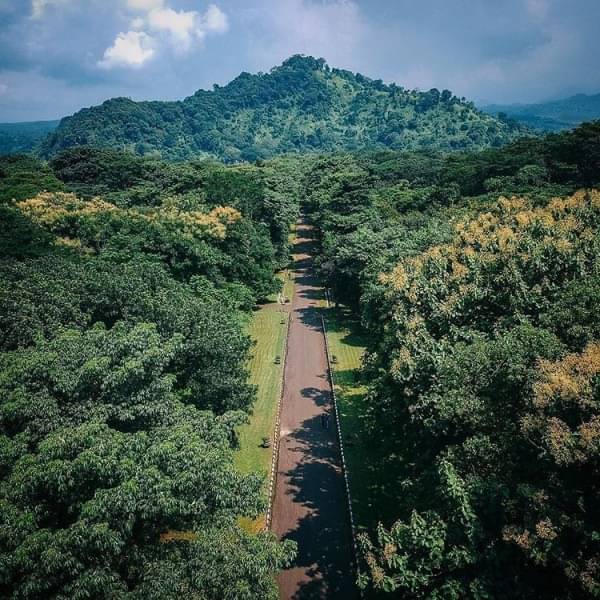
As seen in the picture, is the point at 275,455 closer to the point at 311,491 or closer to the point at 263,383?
the point at 311,491

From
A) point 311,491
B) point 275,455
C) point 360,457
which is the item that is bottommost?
point 311,491

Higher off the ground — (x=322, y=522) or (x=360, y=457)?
(x=360, y=457)

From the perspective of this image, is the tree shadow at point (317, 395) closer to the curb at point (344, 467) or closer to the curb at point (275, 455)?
the curb at point (344, 467)

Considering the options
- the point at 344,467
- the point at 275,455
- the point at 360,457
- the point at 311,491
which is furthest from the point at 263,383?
the point at 311,491

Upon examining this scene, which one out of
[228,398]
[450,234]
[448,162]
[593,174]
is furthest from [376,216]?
[448,162]

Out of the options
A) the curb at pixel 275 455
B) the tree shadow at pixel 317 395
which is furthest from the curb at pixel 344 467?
the curb at pixel 275 455

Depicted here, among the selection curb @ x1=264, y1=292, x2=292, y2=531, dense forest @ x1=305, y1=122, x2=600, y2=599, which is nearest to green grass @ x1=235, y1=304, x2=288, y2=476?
curb @ x1=264, y1=292, x2=292, y2=531

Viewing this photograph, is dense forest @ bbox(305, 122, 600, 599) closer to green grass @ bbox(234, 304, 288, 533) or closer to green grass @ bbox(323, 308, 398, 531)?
green grass @ bbox(323, 308, 398, 531)
